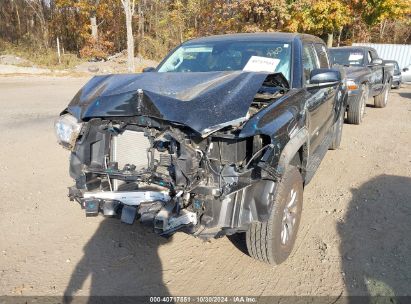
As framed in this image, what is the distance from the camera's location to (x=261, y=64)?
3.91m

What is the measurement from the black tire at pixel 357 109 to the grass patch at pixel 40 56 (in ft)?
65.2

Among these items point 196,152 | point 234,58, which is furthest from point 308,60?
point 196,152

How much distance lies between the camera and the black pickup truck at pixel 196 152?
2.60 meters

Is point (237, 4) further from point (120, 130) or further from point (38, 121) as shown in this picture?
point (120, 130)

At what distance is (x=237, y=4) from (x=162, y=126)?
698 inches

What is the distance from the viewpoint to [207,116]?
8.43ft

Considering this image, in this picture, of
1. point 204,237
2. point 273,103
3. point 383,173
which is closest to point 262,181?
point 204,237

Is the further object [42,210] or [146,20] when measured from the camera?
[146,20]

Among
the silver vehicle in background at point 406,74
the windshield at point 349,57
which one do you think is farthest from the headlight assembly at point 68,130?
the silver vehicle in background at point 406,74

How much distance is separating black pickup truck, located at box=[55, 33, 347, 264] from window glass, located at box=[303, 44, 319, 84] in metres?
0.37

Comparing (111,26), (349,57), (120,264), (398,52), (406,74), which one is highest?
(111,26)

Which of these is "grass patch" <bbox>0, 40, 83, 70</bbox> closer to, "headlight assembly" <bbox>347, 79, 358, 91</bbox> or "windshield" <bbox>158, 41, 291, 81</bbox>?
"headlight assembly" <bbox>347, 79, 358, 91</bbox>

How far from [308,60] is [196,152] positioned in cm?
233

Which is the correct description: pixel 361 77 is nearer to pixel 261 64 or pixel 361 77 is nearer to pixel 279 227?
pixel 261 64
